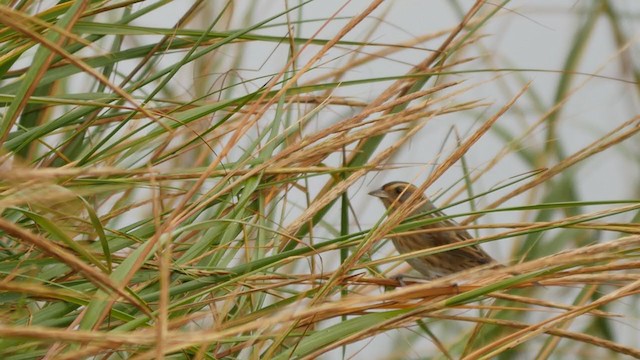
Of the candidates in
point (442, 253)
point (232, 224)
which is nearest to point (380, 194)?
point (442, 253)

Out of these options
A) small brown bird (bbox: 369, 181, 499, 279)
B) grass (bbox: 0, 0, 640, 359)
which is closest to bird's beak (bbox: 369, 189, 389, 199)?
small brown bird (bbox: 369, 181, 499, 279)

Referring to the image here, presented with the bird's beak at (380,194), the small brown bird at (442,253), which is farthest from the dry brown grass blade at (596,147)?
the bird's beak at (380,194)

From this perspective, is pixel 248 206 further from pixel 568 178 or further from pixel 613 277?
pixel 568 178

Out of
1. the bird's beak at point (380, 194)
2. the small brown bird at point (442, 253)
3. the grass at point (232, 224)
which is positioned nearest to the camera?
the grass at point (232, 224)

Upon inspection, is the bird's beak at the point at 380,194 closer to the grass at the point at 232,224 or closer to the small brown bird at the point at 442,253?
the small brown bird at the point at 442,253

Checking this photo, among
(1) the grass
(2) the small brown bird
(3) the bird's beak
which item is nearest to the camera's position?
(1) the grass

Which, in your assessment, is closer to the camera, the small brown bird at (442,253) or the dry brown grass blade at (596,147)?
the dry brown grass blade at (596,147)

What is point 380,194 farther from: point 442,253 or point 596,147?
point 596,147

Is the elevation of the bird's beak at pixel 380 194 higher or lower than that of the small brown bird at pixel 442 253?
higher

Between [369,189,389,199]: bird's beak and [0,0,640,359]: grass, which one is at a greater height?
[369,189,389,199]: bird's beak

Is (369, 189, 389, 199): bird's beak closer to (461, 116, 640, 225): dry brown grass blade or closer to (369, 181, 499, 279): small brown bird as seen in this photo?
(369, 181, 499, 279): small brown bird

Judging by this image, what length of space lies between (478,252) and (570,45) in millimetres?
891

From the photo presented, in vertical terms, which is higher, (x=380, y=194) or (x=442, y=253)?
(x=380, y=194)

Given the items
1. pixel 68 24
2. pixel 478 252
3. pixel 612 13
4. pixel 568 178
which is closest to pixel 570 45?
pixel 612 13
